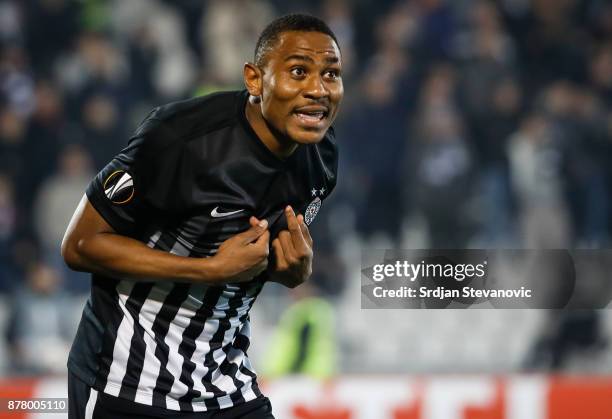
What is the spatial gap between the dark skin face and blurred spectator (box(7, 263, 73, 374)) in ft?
13.5

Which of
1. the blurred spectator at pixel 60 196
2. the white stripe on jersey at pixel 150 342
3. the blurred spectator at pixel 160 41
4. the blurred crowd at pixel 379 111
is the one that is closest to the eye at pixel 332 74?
the white stripe on jersey at pixel 150 342

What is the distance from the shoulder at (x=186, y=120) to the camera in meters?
2.44

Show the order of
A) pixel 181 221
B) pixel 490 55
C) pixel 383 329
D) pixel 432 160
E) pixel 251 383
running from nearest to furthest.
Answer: pixel 181 221
pixel 251 383
pixel 383 329
pixel 432 160
pixel 490 55

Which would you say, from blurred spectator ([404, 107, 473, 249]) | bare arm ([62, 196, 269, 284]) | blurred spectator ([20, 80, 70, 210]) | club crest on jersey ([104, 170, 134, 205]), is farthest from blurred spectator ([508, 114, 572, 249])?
club crest on jersey ([104, 170, 134, 205])

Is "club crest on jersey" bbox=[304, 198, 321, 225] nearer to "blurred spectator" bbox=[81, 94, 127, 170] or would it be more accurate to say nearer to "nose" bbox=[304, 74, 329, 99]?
"nose" bbox=[304, 74, 329, 99]

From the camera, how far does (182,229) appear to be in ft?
8.34

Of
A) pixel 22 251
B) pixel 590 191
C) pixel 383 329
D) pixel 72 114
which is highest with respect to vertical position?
pixel 72 114

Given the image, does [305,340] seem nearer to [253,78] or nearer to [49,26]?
[49,26]

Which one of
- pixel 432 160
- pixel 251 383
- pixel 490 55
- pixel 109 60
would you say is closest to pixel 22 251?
pixel 109 60

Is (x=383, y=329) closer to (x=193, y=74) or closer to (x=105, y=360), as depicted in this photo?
(x=193, y=74)

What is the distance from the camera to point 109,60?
7.62 metres

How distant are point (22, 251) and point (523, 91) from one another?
12.7ft

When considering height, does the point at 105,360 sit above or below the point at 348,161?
below

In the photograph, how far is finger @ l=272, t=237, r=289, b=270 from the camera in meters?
2.54
